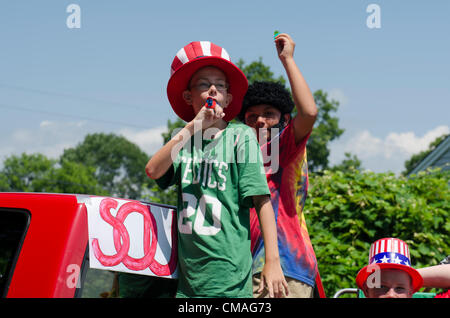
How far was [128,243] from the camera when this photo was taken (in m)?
1.87

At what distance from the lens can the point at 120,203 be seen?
1.92 metres

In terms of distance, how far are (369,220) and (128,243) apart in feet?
12.3

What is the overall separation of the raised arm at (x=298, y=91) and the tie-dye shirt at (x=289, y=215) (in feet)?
0.21

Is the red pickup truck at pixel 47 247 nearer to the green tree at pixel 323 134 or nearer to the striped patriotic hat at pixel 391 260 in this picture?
the striped patriotic hat at pixel 391 260

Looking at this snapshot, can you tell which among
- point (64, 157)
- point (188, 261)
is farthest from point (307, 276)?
point (64, 157)

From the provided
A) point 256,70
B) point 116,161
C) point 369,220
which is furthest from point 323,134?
point 116,161

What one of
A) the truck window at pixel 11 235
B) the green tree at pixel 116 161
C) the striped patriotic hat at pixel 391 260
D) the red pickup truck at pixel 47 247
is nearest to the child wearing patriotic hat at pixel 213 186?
the red pickup truck at pixel 47 247

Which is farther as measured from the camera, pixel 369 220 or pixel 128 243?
pixel 369 220

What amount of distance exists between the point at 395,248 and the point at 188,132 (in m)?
1.13

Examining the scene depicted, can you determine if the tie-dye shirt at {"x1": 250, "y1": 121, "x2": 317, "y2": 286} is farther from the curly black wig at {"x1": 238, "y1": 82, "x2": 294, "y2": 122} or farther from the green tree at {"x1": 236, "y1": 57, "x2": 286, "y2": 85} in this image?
the green tree at {"x1": 236, "y1": 57, "x2": 286, "y2": 85}

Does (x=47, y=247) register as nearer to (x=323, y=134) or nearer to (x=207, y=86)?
(x=207, y=86)

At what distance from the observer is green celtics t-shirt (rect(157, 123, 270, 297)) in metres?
1.89

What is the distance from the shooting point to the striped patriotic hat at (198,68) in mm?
2215
